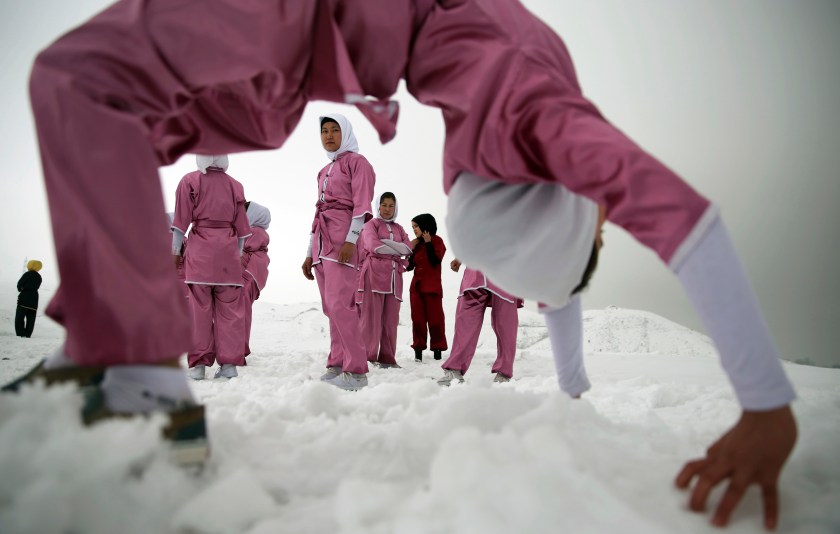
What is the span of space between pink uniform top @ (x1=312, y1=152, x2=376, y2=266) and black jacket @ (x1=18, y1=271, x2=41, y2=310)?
6.97m

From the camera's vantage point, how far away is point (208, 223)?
396 cm

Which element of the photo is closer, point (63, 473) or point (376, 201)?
point (63, 473)

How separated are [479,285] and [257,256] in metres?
3.14

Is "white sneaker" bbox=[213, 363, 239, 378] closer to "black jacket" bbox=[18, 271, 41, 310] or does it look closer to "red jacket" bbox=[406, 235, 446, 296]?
"red jacket" bbox=[406, 235, 446, 296]

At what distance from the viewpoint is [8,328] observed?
836cm

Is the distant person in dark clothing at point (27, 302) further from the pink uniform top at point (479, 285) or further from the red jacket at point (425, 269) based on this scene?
the pink uniform top at point (479, 285)

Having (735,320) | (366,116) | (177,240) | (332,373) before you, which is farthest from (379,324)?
(735,320)

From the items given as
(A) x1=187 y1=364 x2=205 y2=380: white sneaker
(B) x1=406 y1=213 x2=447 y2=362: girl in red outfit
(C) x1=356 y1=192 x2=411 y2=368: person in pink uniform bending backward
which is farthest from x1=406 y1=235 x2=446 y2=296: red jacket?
(A) x1=187 y1=364 x2=205 y2=380: white sneaker

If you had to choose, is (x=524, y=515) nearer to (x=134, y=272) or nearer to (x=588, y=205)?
(x=134, y=272)

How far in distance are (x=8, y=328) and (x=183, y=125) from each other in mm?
9862

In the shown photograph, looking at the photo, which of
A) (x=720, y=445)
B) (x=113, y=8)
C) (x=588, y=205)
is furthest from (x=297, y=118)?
(x=720, y=445)

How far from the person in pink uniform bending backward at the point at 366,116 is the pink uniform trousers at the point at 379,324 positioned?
4.16 meters

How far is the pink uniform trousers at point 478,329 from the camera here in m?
3.77

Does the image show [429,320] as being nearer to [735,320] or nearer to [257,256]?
[257,256]
